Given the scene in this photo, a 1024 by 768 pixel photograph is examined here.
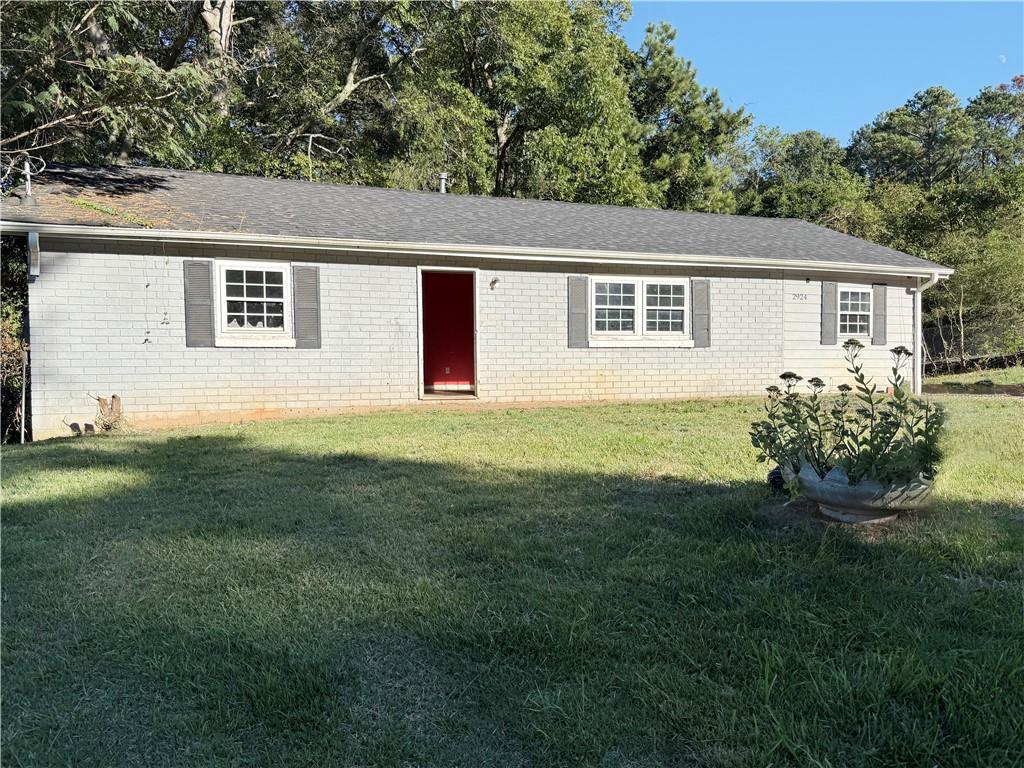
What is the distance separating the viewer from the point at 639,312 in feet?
39.3

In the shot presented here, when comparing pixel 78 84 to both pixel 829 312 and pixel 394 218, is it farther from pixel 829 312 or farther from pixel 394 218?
pixel 829 312

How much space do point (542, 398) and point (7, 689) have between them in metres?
9.50

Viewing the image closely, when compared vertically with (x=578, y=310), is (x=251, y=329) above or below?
below

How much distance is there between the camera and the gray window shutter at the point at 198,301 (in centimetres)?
943

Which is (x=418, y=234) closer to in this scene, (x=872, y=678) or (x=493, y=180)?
(x=872, y=678)

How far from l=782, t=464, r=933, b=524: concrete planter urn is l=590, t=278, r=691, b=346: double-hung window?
8.07 metres

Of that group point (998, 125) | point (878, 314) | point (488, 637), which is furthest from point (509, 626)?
point (998, 125)

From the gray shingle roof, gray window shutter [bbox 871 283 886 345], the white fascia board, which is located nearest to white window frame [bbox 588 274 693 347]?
the white fascia board

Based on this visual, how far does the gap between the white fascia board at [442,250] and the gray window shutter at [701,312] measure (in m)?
0.41

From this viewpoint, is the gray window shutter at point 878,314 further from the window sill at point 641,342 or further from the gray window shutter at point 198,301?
the gray window shutter at point 198,301

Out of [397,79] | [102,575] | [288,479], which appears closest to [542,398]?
[288,479]

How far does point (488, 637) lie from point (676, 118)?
26.6 m

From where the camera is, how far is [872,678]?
2.24 meters

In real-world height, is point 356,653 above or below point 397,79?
below
